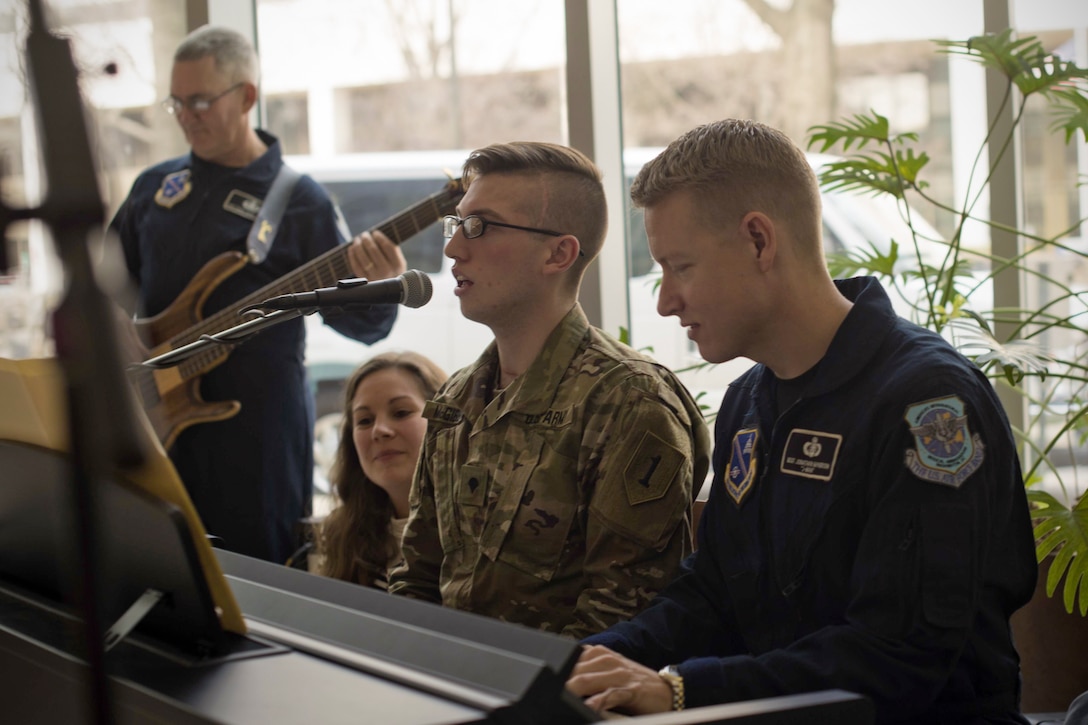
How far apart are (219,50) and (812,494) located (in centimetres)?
213

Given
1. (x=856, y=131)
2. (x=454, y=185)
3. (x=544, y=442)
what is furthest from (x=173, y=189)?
(x=856, y=131)

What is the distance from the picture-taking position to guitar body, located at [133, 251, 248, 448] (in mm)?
2811

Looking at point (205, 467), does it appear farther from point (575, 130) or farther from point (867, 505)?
point (867, 505)

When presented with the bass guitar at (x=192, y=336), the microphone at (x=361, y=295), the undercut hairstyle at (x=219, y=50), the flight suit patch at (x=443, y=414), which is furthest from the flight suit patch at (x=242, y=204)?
the microphone at (x=361, y=295)

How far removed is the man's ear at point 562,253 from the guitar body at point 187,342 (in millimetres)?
1104

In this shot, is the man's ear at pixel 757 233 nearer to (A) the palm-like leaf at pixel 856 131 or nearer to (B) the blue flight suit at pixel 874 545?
(B) the blue flight suit at pixel 874 545

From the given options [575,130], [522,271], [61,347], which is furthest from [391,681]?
[575,130]

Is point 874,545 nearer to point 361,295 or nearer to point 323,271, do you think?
point 361,295

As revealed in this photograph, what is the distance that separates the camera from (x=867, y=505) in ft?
4.45

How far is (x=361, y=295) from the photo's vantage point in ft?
4.59

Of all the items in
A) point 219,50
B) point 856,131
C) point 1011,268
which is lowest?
point 1011,268

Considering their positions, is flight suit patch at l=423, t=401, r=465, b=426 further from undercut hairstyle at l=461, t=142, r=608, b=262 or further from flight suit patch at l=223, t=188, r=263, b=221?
flight suit patch at l=223, t=188, r=263, b=221

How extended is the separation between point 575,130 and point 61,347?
2793 mm

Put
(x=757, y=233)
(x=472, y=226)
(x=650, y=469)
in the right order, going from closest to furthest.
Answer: (x=757, y=233) < (x=650, y=469) < (x=472, y=226)
